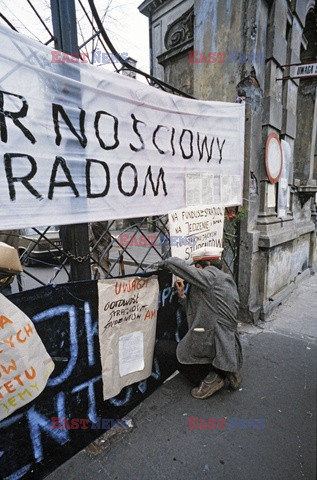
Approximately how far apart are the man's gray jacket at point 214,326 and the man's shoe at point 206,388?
0.79 ft

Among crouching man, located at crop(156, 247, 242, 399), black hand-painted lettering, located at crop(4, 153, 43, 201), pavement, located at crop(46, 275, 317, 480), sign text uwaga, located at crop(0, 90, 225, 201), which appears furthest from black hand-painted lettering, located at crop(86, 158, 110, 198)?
pavement, located at crop(46, 275, 317, 480)

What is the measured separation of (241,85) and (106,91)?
260 centimetres

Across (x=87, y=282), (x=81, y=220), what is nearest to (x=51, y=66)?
(x=81, y=220)

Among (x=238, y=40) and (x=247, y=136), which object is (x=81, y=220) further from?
(x=238, y=40)

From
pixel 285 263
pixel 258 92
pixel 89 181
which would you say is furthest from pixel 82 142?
pixel 285 263

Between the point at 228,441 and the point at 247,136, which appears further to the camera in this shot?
the point at 247,136

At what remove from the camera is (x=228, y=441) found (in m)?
2.15

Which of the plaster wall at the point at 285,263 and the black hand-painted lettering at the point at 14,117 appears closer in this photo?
the black hand-painted lettering at the point at 14,117

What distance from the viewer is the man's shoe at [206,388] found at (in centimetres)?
261

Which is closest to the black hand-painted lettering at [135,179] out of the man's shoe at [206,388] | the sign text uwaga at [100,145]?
the sign text uwaga at [100,145]

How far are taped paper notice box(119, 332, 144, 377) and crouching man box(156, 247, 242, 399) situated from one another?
0.87ft

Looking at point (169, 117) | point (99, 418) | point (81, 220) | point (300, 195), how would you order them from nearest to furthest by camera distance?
point (81, 220)
point (99, 418)
point (169, 117)
point (300, 195)

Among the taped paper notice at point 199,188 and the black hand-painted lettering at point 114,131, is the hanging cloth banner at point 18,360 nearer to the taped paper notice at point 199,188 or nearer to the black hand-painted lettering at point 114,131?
the black hand-painted lettering at point 114,131

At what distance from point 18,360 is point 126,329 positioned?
2.90 ft
